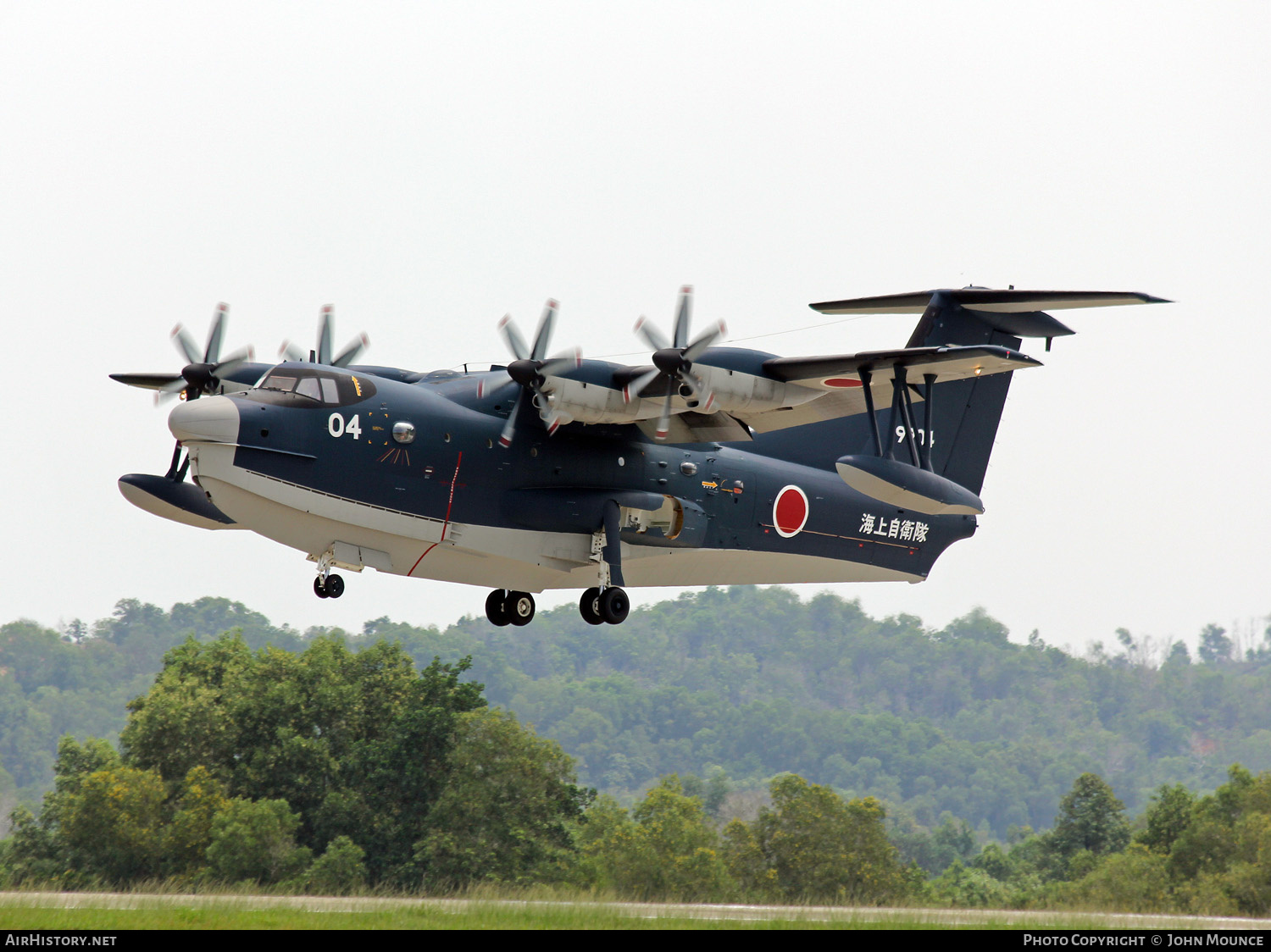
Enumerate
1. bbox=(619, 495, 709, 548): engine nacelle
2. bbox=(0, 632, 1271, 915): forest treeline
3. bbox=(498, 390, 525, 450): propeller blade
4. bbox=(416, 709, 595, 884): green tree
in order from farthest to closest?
bbox=(0, 632, 1271, 915): forest treeline → bbox=(416, 709, 595, 884): green tree → bbox=(619, 495, 709, 548): engine nacelle → bbox=(498, 390, 525, 450): propeller blade

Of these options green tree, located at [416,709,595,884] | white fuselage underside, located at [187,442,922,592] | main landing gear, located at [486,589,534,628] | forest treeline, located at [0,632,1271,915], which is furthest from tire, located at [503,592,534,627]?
green tree, located at [416,709,595,884]

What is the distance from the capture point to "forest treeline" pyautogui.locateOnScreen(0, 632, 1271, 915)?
60.0m

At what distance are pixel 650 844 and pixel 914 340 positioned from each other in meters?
40.6

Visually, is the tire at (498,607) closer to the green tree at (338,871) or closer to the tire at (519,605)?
the tire at (519,605)

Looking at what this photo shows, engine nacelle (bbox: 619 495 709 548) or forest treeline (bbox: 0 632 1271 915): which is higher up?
engine nacelle (bbox: 619 495 709 548)

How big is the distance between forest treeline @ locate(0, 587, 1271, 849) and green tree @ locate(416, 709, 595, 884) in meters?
85.4

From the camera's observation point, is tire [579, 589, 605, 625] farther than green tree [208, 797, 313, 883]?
No

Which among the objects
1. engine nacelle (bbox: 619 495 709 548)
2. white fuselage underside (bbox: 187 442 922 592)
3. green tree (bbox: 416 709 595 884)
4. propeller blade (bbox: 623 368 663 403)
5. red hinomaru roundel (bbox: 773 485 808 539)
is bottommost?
green tree (bbox: 416 709 595 884)

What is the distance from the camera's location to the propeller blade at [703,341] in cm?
2377

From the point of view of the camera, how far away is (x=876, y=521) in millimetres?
30453

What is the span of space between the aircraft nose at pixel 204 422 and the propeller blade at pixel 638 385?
6.56 meters

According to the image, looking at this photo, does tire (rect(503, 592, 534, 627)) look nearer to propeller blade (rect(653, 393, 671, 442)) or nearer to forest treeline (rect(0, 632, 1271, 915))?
propeller blade (rect(653, 393, 671, 442))

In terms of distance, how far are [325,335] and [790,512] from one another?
33.6 ft

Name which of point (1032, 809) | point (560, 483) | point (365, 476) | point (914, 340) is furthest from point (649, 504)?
point (1032, 809)
